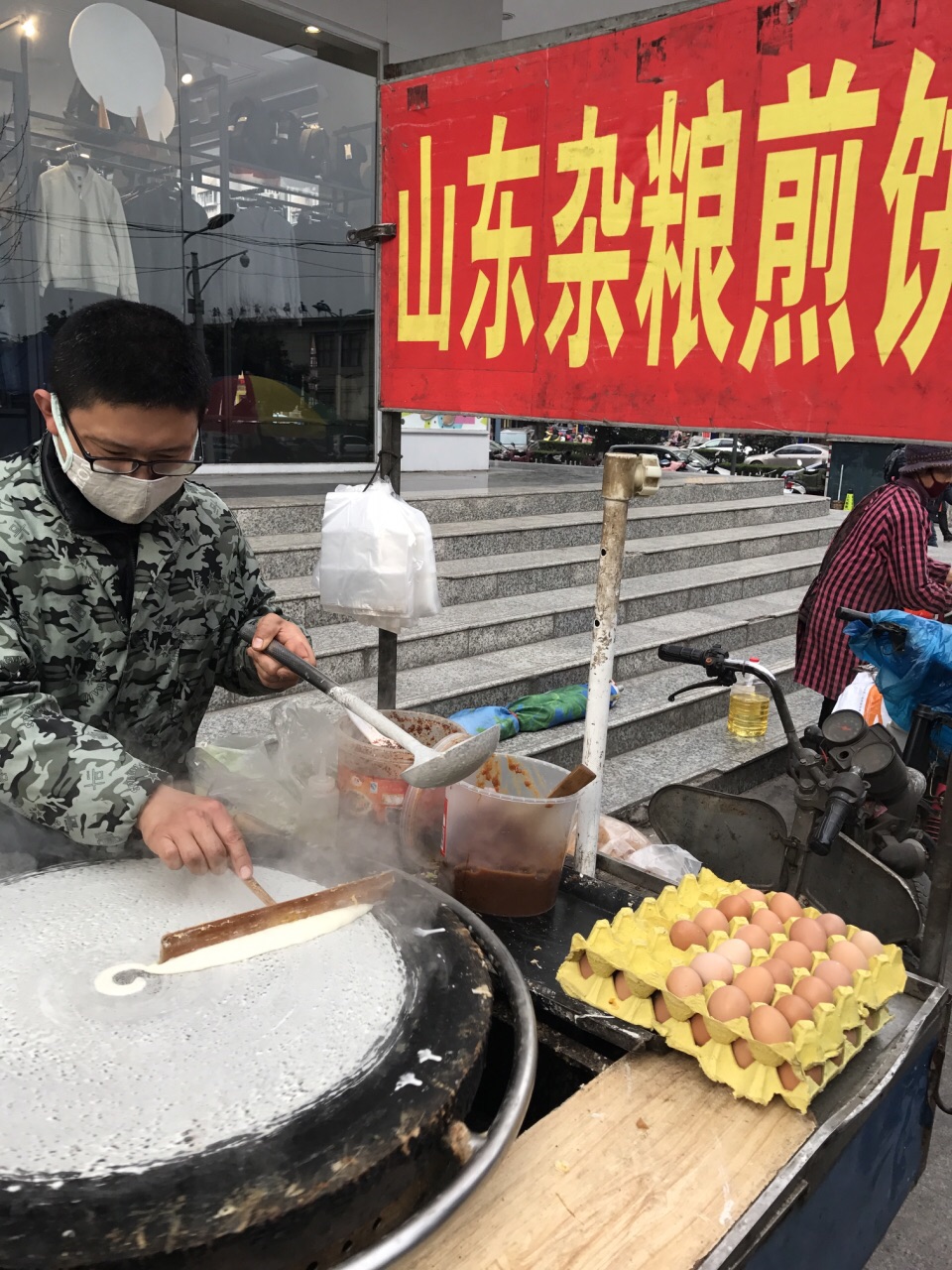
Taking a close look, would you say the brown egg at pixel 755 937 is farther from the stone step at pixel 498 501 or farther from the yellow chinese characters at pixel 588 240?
the stone step at pixel 498 501

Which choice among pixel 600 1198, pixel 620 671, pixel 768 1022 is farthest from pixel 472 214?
pixel 620 671

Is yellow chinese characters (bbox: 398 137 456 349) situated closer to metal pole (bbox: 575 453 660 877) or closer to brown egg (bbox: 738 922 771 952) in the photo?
metal pole (bbox: 575 453 660 877)

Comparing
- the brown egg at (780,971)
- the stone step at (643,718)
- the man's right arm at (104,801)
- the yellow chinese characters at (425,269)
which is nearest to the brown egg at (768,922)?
the brown egg at (780,971)

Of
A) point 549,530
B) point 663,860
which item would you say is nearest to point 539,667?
point 549,530

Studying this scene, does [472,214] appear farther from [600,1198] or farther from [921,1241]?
[921,1241]

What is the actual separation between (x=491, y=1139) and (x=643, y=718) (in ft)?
14.2

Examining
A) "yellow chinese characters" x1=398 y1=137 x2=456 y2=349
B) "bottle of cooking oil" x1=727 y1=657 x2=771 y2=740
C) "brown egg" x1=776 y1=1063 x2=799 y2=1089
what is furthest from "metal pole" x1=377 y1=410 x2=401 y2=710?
"bottle of cooking oil" x1=727 y1=657 x2=771 y2=740

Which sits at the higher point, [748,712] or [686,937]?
[686,937]

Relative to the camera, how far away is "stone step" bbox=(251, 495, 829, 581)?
5793 millimetres

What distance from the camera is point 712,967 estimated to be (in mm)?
1510

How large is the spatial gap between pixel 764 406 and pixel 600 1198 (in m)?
1.58

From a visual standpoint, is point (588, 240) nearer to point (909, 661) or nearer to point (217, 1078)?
point (217, 1078)

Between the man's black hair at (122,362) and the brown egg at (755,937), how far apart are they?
1.44 meters

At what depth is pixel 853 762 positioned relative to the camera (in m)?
3.21
